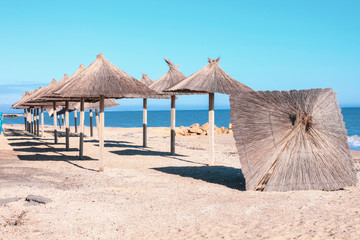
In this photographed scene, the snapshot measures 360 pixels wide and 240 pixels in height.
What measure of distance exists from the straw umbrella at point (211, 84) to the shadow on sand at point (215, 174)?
79 centimetres

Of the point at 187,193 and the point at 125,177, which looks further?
the point at 125,177

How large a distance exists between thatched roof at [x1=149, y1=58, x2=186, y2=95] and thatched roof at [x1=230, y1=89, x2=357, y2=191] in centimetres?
707

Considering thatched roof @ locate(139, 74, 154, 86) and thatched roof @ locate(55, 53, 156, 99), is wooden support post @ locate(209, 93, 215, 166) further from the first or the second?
thatched roof @ locate(139, 74, 154, 86)

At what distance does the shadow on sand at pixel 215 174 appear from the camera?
27.1 feet

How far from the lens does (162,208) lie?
625cm

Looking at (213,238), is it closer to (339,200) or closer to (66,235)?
(66,235)

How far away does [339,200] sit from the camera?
20.7ft

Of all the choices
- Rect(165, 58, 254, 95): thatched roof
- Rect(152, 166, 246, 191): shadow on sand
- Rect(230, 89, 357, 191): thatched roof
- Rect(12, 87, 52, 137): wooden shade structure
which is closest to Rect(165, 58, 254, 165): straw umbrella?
Rect(165, 58, 254, 95): thatched roof

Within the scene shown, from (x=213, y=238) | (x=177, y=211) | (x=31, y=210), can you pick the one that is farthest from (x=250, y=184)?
(x=31, y=210)

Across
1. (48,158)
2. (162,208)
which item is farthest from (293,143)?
(48,158)

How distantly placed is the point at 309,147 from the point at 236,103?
167 centimetres

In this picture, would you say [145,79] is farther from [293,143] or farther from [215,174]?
[293,143]

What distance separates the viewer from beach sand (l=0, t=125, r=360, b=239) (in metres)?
5.04

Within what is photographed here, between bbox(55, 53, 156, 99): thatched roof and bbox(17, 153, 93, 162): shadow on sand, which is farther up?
bbox(55, 53, 156, 99): thatched roof
